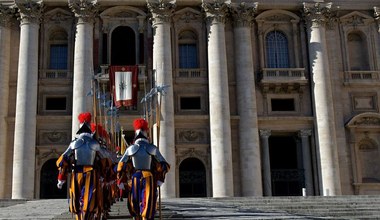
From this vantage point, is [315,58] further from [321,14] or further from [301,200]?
[301,200]

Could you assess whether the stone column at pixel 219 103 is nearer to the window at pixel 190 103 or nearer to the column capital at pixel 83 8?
the window at pixel 190 103

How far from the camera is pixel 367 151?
32.8m

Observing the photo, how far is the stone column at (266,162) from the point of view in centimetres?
3136

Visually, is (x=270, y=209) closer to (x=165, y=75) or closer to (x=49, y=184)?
(x=165, y=75)

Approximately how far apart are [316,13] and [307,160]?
354 inches

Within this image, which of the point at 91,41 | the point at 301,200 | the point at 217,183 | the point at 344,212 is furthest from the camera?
the point at 91,41

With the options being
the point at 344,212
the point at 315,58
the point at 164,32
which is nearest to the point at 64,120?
the point at 164,32

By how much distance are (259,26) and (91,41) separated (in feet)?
33.9

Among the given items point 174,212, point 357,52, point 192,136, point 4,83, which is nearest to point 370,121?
point 357,52

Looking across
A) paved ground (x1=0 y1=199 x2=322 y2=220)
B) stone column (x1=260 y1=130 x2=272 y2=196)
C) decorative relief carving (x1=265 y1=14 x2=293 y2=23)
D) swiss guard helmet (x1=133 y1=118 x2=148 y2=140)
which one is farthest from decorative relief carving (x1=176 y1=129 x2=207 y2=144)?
swiss guard helmet (x1=133 y1=118 x2=148 y2=140)

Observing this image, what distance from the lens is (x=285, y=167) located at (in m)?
33.5

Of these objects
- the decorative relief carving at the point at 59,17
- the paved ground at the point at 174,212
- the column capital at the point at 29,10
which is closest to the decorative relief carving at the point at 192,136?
the paved ground at the point at 174,212

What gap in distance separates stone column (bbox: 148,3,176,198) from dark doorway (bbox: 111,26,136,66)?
1.96 metres

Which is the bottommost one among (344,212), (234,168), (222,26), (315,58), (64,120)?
(344,212)
